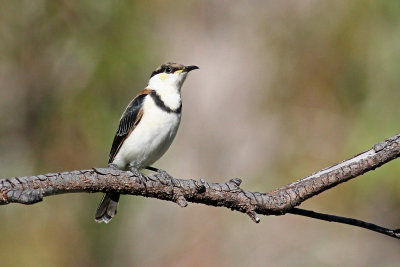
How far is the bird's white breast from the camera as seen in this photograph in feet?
15.1

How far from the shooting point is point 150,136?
4.59m

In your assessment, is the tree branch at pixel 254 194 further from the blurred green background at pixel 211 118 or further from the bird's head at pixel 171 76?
the blurred green background at pixel 211 118

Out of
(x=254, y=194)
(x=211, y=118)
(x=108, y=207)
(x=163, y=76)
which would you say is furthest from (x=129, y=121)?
(x=211, y=118)

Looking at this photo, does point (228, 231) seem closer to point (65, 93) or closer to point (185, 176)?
point (185, 176)

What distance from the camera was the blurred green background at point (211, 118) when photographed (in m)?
7.29

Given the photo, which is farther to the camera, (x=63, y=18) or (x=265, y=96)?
(x=265, y=96)

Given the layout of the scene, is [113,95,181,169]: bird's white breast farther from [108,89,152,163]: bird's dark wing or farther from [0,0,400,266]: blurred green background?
[0,0,400,266]: blurred green background

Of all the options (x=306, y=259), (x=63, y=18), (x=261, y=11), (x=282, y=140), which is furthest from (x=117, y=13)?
(x=306, y=259)

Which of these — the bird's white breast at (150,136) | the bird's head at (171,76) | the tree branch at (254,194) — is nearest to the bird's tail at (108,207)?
the bird's white breast at (150,136)

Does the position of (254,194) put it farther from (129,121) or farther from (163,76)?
(163,76)

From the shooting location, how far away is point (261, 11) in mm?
9055

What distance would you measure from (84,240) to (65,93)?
1.84 meters

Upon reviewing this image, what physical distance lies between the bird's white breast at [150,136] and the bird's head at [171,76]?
0.29m

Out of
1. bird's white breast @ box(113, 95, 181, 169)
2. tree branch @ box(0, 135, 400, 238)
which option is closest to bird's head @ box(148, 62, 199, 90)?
bird's white breast @ box(113, 95, 181, 169)
